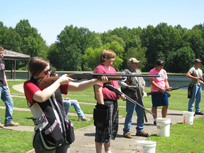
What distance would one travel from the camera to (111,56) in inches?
199

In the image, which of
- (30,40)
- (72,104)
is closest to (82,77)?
(72,104)

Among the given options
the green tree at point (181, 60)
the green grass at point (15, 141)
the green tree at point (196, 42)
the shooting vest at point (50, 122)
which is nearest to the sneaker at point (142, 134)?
the green grass at point (15, 141)

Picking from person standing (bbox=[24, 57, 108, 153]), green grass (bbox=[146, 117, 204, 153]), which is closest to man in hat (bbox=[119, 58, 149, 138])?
green grass (bbox=[146, 117, 204, 153])

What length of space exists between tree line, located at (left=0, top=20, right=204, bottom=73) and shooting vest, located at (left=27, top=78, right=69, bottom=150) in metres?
98.9

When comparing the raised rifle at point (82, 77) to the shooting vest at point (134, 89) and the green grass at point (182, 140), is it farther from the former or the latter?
the shooting vest at point (134, 89)

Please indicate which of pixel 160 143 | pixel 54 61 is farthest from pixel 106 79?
pixel 54 61

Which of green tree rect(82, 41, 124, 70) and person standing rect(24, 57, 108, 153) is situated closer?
person standing rect(24, 57, 108, 153)

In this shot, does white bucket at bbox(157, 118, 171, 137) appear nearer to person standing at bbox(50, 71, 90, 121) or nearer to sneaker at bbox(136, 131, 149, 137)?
sneaker at bbox(136, 131, 149, 137)

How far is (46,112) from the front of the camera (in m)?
3.03

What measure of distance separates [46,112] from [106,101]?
2.21 metres

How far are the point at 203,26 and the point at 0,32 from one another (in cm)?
9877

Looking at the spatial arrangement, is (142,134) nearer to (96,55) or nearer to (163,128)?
(163,128)

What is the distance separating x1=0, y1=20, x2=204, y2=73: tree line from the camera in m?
104

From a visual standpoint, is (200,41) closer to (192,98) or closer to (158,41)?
(158,41)
